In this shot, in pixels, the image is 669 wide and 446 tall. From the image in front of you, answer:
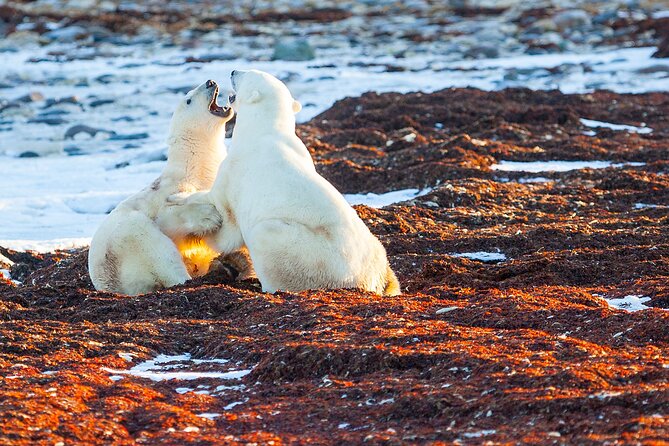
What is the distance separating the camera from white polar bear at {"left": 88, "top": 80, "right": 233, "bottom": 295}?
25.6ft

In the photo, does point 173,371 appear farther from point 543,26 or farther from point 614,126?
point 543,26

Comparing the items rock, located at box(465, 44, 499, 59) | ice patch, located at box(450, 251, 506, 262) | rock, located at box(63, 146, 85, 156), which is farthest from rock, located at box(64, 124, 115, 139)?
rock, located at box(465, 44, 499, 59)

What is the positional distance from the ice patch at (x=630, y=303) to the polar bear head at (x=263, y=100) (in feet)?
8.87

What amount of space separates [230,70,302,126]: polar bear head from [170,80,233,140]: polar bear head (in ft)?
1.10

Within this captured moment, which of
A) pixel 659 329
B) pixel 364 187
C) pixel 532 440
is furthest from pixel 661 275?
pixel 364 187

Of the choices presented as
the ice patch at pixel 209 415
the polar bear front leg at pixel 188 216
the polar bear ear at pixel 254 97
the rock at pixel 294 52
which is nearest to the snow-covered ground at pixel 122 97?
the rock at pixel 294 52

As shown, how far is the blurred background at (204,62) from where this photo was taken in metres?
15.7

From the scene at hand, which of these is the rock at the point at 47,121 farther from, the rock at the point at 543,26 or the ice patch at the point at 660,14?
the ice patch at the point at 660,14

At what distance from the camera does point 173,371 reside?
5465 mm

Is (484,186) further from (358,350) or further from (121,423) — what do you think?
(121,423)

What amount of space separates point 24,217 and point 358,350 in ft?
27.0

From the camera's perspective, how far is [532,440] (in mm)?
3844

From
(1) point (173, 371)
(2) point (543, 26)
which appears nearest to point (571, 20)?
(2) point (543, 26)

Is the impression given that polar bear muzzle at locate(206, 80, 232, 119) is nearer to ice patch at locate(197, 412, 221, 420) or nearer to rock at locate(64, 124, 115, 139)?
ice patch at locate(197, 412, 221, 420)
